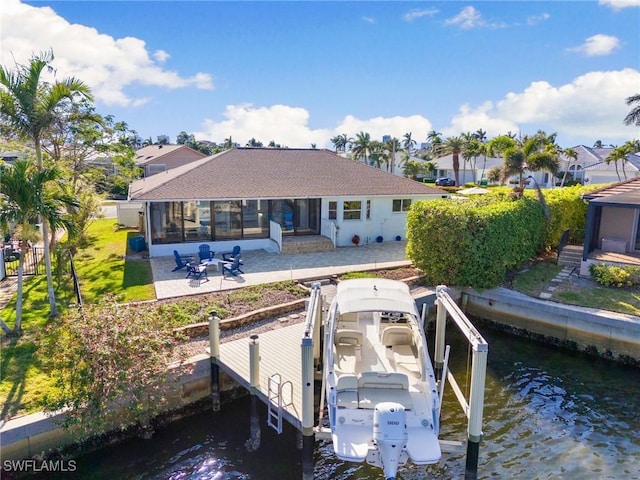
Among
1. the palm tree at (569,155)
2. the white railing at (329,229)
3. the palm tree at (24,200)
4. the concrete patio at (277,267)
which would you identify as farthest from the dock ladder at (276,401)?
the palm tree at (569,155)

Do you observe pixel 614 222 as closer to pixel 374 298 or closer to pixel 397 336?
pixel 397 336

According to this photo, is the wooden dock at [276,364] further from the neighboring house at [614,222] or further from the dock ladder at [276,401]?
the neighboring house at [614,222]

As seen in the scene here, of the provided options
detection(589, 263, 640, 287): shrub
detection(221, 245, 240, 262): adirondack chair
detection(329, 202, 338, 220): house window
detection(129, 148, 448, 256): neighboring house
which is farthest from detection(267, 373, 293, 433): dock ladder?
detection(329, 202, 338, 220): house window

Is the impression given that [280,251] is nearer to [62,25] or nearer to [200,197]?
[200,197]

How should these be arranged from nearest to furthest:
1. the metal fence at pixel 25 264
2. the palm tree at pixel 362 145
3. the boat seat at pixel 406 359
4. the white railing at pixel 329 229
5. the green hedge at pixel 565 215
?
the boat seat at pixel 406 359, the metal fence at pixel 25 264, the green hedge at pixel 565 215, the white railing at pixel 329 229, the palm tree at pixel 362 145

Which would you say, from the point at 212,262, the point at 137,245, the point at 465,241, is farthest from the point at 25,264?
the point at 465,241

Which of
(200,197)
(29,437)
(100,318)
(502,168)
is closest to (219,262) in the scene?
(200,197)
